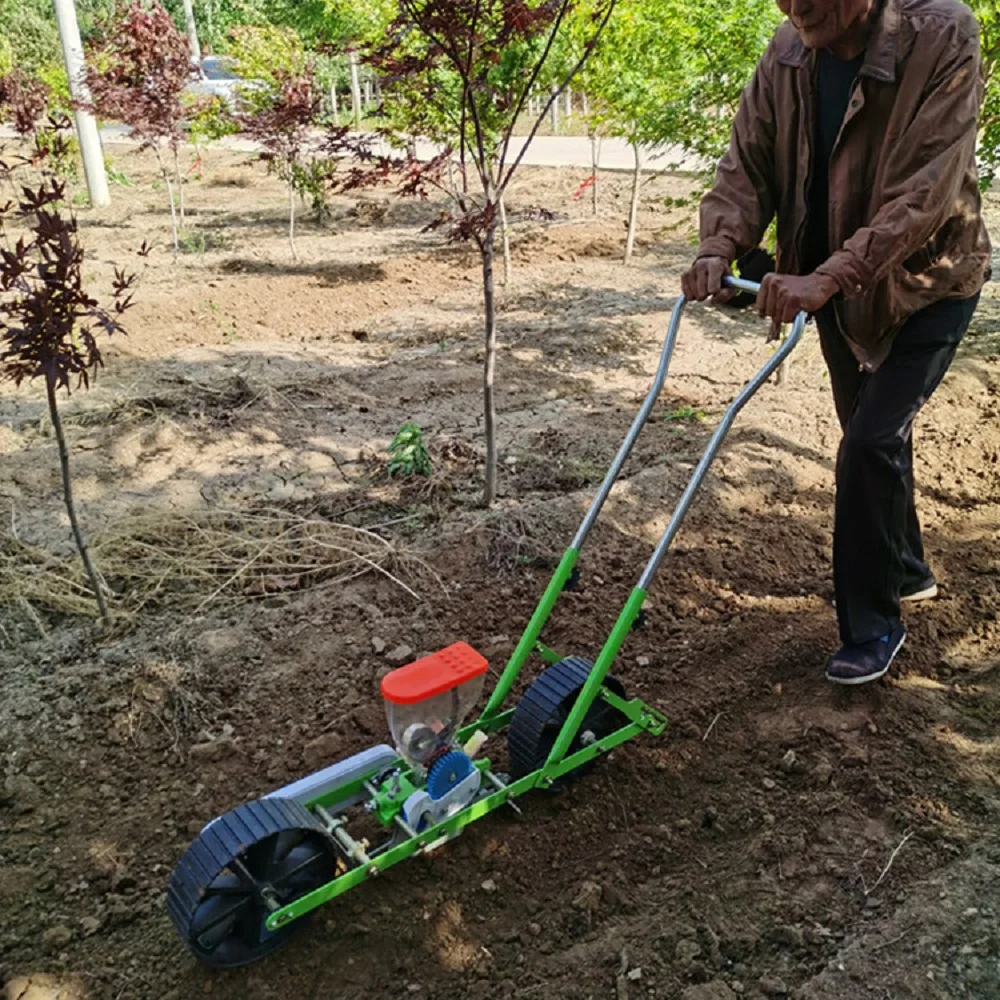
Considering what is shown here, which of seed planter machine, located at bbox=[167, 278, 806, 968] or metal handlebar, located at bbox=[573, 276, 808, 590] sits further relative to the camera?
metal handlebar, located at bbox=[573, 276, 808, 590]

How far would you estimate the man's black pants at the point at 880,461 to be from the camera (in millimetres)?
3225

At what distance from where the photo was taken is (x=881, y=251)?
279 centimetres

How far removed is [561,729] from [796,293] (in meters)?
1.45

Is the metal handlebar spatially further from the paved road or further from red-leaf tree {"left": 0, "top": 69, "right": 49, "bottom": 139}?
the paved road

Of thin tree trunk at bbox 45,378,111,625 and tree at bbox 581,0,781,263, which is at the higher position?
tree at bbox 581,0,781,263

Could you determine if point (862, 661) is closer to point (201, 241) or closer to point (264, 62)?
point (201, 241)

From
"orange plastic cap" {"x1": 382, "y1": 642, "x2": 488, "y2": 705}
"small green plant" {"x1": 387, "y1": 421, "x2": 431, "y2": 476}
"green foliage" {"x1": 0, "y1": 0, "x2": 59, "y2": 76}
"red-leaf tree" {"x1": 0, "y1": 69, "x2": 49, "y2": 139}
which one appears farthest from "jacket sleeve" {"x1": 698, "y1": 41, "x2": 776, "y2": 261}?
"green foliage" {"x1": 0, "y1": 0, "x2": 59, "y2": 76}

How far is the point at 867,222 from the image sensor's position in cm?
314

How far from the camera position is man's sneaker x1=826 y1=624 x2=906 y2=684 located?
3439mm

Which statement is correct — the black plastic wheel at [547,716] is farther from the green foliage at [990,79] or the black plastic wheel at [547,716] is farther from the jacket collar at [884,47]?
the green foliage at [990,79]

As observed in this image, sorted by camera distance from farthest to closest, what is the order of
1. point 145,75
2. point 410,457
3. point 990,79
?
1. point 145,75
2. point 990,79
3. point 410,457

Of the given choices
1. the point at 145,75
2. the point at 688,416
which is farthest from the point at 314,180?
the point at 688,416

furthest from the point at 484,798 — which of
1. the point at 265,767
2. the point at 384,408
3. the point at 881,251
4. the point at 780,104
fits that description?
the point at 384,408

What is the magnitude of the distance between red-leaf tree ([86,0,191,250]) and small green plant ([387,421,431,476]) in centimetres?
804
